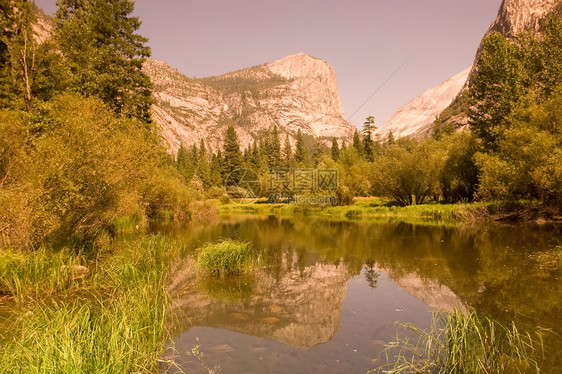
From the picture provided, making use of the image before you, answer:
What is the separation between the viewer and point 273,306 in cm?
1042

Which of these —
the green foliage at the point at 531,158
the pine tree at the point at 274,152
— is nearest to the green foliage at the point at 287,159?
the pine tree at the point at 274,152

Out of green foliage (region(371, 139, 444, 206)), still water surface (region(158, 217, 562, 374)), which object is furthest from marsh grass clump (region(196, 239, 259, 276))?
green foliage (region(371, 139, 444, 206))

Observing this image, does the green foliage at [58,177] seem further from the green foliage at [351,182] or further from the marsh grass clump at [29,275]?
the green foliage at [351,182]

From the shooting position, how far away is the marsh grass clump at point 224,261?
13945 mm

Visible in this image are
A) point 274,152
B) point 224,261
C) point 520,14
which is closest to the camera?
point 224,261

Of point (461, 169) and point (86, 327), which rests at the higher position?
point (461, 169)

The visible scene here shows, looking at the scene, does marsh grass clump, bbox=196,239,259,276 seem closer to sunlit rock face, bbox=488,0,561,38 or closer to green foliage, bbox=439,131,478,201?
green foliage, bbox=439,131,478,201

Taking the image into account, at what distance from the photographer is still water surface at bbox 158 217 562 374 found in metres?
7.35

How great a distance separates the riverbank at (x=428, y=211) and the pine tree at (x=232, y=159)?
30.9 m

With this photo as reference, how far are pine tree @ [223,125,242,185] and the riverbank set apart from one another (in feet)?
101

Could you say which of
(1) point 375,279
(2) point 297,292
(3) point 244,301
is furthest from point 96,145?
(1) point 375,279

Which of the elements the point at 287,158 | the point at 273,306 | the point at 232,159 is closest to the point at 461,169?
the point at 273,306

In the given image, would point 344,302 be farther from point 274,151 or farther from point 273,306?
point 274,151

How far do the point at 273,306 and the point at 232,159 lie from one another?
8730cm
